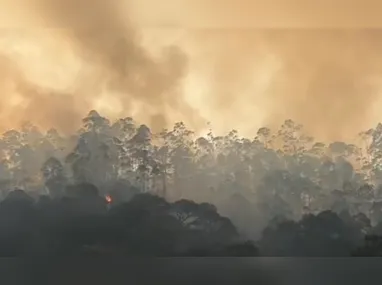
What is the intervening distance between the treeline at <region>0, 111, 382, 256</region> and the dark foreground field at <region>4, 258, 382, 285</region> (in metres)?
0.04

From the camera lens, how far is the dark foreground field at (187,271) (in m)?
1.94

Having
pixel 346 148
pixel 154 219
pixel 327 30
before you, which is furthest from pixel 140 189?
pixel 327 30

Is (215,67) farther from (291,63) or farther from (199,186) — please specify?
(199,186)

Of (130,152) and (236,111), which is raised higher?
(236,111)

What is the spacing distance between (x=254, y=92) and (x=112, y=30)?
538 mm

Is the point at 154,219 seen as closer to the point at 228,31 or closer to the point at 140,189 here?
the point at 140,189

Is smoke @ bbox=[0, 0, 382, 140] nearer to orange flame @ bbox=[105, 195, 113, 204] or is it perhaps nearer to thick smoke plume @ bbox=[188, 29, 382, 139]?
thick smoke plume @ bbox=[188, 29, 382, 139]

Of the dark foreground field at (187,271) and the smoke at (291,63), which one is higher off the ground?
the smoke at (291,63)

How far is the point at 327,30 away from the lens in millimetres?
2062

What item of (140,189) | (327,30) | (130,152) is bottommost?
(140,189)

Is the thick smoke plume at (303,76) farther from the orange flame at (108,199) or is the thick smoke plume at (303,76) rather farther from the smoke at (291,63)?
the orange flame at (108,199)

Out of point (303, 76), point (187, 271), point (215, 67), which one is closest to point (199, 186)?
point (187, 271)

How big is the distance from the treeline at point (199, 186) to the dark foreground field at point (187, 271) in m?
0.04

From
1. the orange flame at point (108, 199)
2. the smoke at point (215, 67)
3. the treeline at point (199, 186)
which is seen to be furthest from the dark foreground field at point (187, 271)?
the smoke at point (215, 67)
